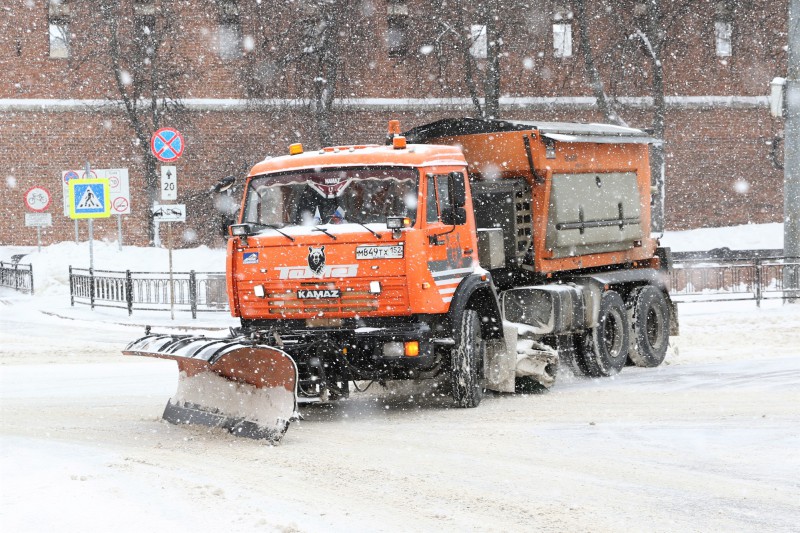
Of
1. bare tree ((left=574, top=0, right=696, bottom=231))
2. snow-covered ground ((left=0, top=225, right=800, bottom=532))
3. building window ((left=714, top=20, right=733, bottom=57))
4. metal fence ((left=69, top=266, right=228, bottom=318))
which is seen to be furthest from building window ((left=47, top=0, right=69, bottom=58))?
snow-covered ground ((left=0, top=225, right=800, bottom=532))

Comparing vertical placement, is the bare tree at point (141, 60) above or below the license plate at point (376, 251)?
above

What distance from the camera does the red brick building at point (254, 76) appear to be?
3941 centimetres

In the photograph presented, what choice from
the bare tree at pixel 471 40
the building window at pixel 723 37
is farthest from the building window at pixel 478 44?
the building window at pixel 723 37

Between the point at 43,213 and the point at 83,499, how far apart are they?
3147cm

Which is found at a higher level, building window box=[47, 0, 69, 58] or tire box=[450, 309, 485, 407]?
building window box=[47, 0, 69, 58]

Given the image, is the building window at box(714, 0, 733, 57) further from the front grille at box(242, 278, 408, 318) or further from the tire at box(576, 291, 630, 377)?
the front grille at box(242, 278, 408, 318)

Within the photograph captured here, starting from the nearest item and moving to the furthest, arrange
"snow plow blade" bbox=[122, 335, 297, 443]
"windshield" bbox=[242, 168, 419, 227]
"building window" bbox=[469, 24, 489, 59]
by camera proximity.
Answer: "snow plow blade" bbox=[122, 335, 297, 443] < "windshield" bbox=[242, 168, 419, 227] < "building window" bbox=[469, 24, 489, 59]

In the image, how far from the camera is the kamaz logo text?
37.8 feet

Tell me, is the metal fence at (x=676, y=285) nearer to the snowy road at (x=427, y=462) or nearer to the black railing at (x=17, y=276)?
the black railing at (x=17, y=276)

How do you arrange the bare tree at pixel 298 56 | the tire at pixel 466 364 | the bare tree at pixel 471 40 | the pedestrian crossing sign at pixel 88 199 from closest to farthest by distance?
the tire at pixel 466 364, the pedestrian crossing sign at pixel 88 199, the bare tree at pixel 471 40, the bare tree at pixel 298 56

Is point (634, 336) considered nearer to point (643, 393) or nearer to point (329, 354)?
point (643, 393)

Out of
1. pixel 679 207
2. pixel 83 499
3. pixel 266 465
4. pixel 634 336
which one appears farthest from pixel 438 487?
pixel 679 207

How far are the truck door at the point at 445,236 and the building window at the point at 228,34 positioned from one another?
98.1 ft

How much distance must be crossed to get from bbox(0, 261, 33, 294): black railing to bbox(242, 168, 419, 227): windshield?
2206 centimetres
